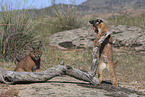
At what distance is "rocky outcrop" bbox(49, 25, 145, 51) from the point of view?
22.2 ft

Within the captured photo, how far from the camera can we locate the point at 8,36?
17.2ft

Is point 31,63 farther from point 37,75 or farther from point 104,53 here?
point 104,53

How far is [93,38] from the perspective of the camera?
23.9ft

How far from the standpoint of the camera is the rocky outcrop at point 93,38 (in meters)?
6.77

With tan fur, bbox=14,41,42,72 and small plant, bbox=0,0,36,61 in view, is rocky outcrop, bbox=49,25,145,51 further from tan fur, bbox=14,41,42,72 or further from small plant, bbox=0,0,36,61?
tan fur, bbox=14,41,42,72

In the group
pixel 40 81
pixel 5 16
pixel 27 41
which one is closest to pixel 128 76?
pixel 40 81

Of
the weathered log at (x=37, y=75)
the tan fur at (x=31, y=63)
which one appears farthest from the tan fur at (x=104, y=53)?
the tan fur at (x=31, y=63)

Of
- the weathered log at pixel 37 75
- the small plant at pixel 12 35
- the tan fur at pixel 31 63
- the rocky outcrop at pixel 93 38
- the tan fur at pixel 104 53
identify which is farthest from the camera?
the rocky outcrop at pixel 93 38

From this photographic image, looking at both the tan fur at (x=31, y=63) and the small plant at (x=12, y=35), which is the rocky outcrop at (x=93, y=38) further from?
the tan fur at (x=31, y=63)

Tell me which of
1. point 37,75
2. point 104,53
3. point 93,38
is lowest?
point 37,75

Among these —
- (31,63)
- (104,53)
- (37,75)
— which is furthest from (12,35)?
(104,53)

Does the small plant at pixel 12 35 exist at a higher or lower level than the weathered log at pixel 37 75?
higher

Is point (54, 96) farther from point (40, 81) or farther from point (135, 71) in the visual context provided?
point (135, 71)

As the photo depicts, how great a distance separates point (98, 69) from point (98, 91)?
2.36 feet
